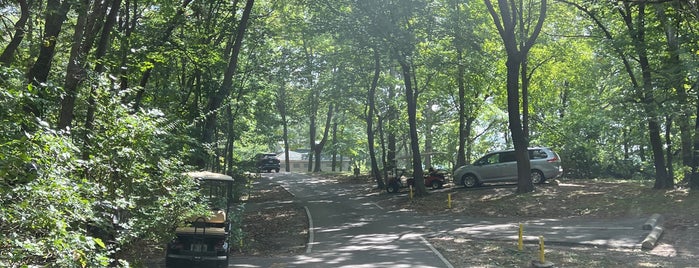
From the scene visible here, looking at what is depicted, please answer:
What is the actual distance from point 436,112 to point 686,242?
2706cm

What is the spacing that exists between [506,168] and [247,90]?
12.5 m

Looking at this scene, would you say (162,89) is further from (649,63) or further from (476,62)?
(649,63)

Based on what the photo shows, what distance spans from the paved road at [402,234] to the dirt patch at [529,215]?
540 millimetres

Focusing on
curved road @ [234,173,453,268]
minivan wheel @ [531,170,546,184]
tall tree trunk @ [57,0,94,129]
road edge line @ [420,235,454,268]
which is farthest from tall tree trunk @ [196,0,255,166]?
minivan wheel @ [531,170,546,184]

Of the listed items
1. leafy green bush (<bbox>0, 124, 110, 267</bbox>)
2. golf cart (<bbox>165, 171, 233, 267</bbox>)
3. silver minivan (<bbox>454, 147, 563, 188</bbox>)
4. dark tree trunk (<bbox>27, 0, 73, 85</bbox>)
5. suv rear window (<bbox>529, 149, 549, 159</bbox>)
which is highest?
dark tree trunk (<bbox>27, 0, 73, 85</bbox>)

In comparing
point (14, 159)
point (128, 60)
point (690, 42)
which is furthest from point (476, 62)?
point (14, 159)

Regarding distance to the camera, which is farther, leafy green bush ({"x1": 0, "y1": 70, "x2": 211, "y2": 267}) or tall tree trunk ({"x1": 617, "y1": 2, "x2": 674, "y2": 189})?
tall tree trunk ({"x1": 617, "y1": 2, "x2": 674, "y2": 189})

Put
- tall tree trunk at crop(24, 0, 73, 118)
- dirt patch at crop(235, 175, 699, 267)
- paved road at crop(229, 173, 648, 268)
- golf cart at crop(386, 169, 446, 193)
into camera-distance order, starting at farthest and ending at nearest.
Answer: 1. golf cart at crop(386, 169, 446, 193)
2. paved road at crop(229, 173, 648, 268)
3. dirt patch at crop(235, 175, 699, 267)
4. tall tree trunk at crop(24, 0, 73, 118)

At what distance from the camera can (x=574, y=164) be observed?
1265 inches

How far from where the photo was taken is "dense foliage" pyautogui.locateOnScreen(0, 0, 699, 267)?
4.65 meters

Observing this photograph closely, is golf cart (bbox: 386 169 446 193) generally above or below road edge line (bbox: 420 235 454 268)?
above

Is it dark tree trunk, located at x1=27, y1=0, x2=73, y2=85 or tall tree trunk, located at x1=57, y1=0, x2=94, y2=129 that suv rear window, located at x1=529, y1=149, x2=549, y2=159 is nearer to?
tall tree trunk, located at x1=57, y1=0, x2=94, y2=129

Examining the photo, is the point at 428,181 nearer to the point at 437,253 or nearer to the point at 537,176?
the point at 537,176

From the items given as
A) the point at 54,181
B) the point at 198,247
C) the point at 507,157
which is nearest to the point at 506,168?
the point at 507,157
